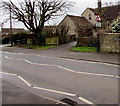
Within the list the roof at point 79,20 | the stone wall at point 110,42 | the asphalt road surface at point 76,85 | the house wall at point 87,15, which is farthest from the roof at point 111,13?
the asphalt road surface at point 76,85

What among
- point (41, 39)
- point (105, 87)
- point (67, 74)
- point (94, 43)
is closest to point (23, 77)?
point (67, 74)

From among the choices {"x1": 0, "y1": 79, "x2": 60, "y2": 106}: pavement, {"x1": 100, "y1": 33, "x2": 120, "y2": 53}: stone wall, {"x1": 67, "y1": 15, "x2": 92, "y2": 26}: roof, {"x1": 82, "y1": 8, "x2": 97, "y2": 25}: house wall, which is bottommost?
{"x1": 0, "y1": 79, "x2": 60, "y2": 106}: pavement

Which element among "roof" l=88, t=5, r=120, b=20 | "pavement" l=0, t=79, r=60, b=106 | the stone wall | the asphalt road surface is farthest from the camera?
"roof" l=88, t=5, r=120, b=20

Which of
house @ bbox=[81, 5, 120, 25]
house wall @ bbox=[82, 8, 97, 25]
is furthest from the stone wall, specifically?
house wall @ bbox=[82, 8, 97, 25]

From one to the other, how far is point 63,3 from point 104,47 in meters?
12.6

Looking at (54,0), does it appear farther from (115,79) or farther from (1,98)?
(1,98)

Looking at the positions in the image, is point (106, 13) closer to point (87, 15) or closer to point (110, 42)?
point (87, 15)

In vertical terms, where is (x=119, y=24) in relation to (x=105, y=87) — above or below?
above

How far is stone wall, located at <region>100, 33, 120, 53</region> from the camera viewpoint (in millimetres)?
12602

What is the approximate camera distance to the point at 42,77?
7336mm

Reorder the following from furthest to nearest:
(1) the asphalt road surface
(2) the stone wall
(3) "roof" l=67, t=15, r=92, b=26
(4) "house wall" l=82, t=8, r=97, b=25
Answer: (4) "house wall" l=82, t=8, r=97, b=25
(3) "roof" l=67, t=15, r=92, b=26
(2) the stone wall
(1) the asphalt road surface

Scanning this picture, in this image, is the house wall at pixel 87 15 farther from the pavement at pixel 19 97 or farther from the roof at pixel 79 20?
the pavement at pixel 19 97

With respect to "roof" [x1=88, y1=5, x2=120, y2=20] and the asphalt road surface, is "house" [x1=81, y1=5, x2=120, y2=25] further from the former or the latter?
the asphalt road surface

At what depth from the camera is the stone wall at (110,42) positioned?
41.3 ft
